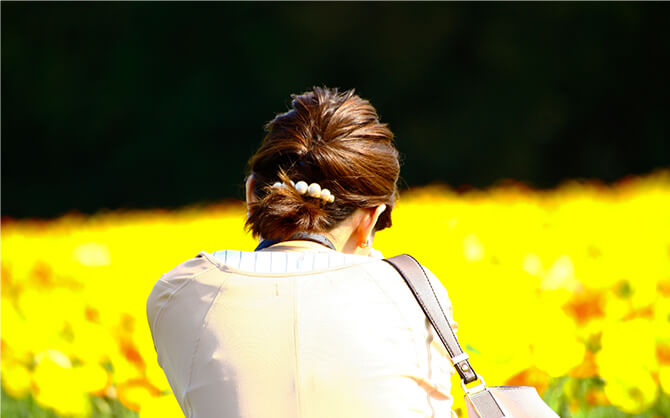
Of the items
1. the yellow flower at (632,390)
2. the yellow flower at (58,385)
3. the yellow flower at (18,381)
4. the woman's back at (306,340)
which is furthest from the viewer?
the yellow flower at (18,381)

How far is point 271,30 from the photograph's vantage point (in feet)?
28.3

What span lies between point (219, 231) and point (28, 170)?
19.5 ft

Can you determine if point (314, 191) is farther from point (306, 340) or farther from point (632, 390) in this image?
point (632, 390)

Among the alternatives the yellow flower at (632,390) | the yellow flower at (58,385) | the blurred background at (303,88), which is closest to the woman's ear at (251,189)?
the yellow flower at (58,385)

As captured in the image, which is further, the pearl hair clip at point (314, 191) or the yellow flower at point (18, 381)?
the yellow flower at point (18, 381)

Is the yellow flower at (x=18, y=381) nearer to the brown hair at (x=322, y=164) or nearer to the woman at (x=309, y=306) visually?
the woman at (x=309, y=306)

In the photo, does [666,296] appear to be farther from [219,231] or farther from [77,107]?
[77,107]

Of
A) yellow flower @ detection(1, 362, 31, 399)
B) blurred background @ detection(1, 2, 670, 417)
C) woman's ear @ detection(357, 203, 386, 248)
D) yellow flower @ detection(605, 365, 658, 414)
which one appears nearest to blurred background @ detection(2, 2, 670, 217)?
blurred background @ detection(1, 2, 670, 417)

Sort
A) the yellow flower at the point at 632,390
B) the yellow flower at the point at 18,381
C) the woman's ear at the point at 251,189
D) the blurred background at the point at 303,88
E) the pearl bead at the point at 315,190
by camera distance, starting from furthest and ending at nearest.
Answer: the blurred background at the point at 303,88, the yellow flower at the point at 18,381, the yellow flower at the point at 632,390, the woman's ear at the point at 251,189, the pearl bead at the point at 315,190

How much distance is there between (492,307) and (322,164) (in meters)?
0.82

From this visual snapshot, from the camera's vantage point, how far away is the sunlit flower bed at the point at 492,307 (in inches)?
70.9

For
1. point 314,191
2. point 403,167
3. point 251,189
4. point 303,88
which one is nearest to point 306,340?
point 314,191

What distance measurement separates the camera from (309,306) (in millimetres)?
1287

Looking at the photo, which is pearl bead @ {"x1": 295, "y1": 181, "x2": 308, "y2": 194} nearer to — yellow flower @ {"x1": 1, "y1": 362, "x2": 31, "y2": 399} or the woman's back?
the woman's back
